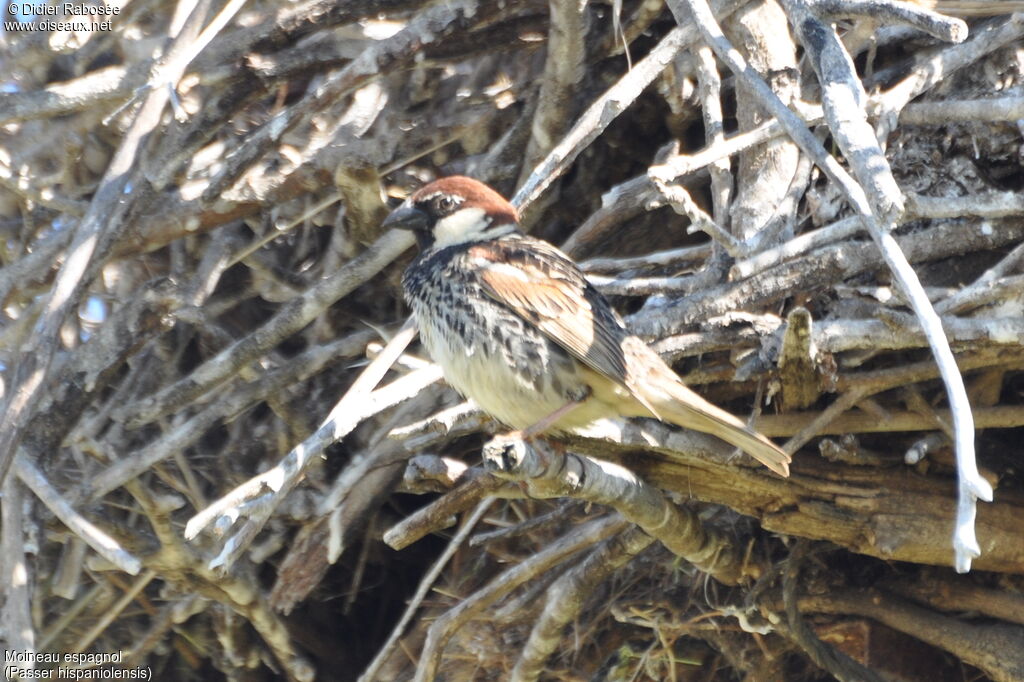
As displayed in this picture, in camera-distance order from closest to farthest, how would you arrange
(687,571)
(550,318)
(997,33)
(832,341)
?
1. (832,341)
2. (550,318)
3. (997,33)
4. (687,571)

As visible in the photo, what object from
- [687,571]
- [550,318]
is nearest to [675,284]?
[550,318]

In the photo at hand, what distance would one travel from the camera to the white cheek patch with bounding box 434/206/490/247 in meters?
3.36

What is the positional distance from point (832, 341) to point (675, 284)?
0.43m

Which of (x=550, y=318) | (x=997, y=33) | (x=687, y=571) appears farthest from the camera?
(x=687, y=571)

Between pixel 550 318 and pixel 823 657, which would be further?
pixel 823 657

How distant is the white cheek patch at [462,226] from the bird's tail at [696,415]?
65 centimetres

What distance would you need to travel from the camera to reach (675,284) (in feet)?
10.2

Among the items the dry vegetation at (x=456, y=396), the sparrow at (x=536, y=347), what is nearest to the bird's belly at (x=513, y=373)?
the sparrow at (x=536, y=347)

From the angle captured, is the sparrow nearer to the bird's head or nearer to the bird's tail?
the bird's tail

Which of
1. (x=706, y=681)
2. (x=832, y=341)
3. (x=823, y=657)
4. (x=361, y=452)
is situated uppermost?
(x=832, y=341)

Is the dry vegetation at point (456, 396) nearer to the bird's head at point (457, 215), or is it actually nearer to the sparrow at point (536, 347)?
the sparrow at point (536, 347)

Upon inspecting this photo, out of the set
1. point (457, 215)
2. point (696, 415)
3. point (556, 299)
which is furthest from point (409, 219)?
point (696, 415)

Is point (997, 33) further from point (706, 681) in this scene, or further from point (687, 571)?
point (706, 681)

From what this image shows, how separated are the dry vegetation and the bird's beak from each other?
0.29 meters
